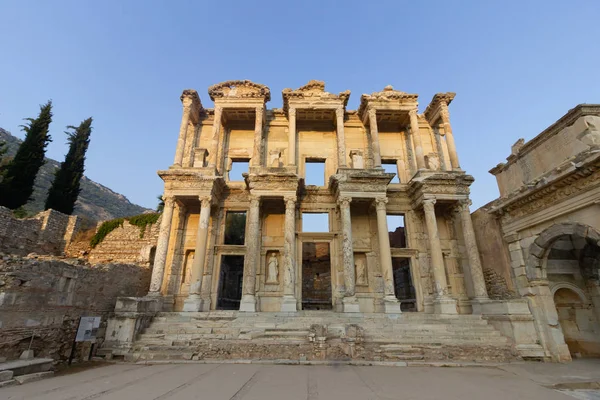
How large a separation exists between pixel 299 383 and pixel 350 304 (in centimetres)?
633

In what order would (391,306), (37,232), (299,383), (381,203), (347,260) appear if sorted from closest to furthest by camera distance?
(299,383), (391,306), (347,260), (381,203), (37,232)

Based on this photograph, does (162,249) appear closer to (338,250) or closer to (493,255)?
(338,250)

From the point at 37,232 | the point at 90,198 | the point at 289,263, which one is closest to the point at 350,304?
the point at 289,263

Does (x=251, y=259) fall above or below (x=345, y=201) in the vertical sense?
below

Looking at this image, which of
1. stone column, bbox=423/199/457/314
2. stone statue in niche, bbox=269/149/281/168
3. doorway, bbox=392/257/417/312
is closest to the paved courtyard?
stone column, bbox=423/199/457/314

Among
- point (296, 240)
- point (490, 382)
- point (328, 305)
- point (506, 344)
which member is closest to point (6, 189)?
point (296, 240)

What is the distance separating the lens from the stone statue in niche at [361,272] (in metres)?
14.4

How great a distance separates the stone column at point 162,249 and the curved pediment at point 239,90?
6.81 m

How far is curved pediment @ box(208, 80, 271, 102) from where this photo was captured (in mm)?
16641

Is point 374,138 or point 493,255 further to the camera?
point 374,138

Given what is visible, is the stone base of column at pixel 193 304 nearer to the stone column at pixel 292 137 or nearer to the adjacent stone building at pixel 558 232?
the stone column at pixel 292 137

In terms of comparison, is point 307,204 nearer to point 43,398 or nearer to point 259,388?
point 259,388

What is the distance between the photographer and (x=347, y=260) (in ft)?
43.0

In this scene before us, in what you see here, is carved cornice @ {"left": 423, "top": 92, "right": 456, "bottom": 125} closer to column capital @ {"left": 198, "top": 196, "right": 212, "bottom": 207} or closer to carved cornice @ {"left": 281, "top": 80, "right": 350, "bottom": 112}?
carved cornice @ {"left": 281, "top": 80, "right": 350, "bottom": 112}
